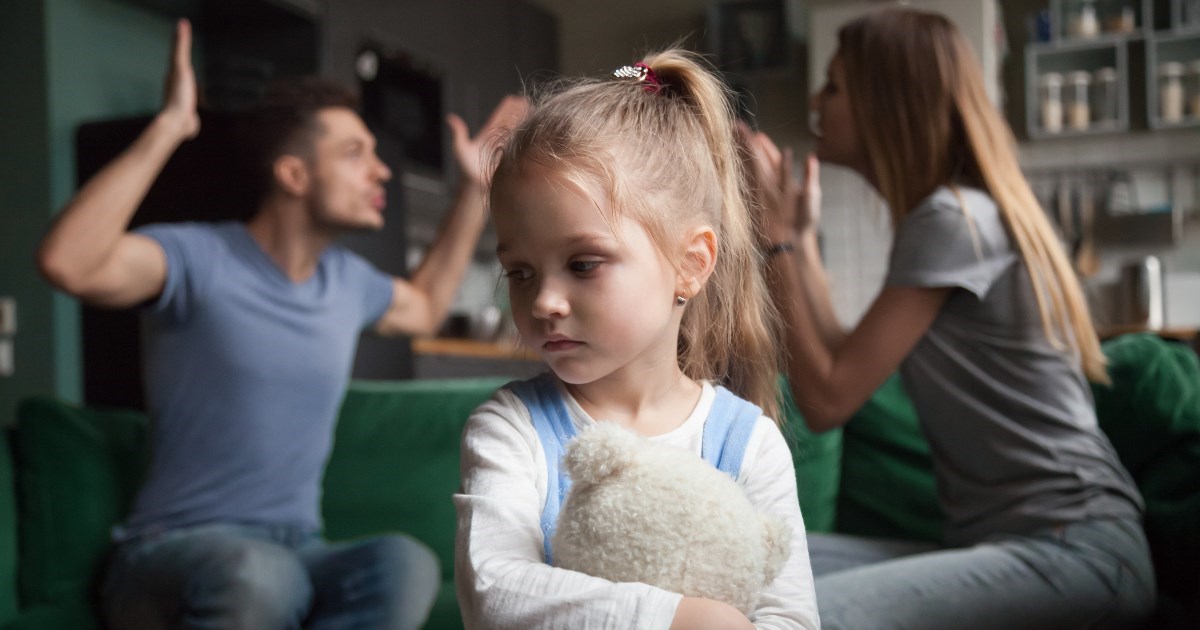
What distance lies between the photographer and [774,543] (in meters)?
0.62

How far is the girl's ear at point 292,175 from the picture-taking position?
1885 millimetres

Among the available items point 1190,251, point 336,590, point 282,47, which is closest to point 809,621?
point 336,590

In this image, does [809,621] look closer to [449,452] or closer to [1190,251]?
[449,452]

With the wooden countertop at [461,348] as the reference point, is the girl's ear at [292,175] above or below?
above

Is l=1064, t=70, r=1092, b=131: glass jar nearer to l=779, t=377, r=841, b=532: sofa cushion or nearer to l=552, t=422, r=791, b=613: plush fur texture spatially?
l=779, t=377, r=841, b=532: sofa cushion

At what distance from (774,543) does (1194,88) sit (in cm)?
473

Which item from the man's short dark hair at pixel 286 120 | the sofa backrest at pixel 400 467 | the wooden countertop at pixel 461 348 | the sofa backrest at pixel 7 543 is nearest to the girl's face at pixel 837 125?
→ the sofa backrest at pixel 400 467

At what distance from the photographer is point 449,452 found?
1980 mm

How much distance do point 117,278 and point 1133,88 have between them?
465 centimetres

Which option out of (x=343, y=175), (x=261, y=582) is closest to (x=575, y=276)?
(x=261, y=582)

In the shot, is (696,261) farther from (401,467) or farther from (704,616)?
(401,467)

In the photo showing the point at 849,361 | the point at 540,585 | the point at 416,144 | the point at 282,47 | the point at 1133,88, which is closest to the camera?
the point at 540,585

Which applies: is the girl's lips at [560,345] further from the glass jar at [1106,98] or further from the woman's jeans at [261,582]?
the glass jar at [1106,98]

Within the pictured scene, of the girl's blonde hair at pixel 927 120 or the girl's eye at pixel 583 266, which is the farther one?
the girl's blonde hair at pixel 927 120
